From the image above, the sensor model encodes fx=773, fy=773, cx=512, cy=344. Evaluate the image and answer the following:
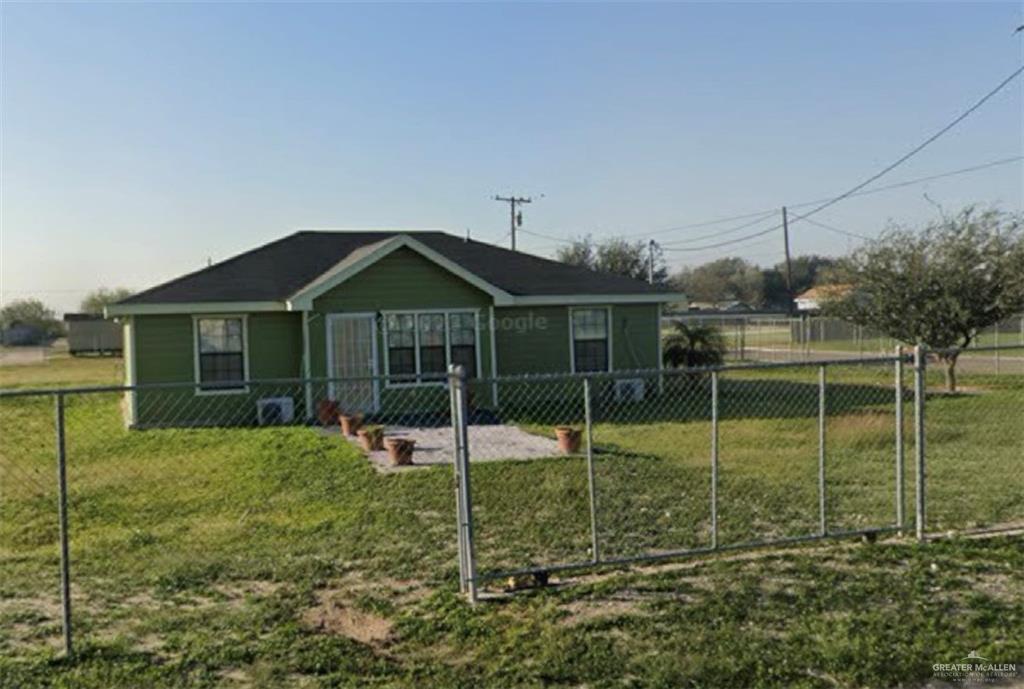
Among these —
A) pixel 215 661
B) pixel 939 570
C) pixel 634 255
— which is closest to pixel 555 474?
pixel 939 570

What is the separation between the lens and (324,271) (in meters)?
18.3

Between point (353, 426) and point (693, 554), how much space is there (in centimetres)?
907

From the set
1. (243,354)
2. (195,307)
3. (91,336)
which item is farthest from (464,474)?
(91,336)

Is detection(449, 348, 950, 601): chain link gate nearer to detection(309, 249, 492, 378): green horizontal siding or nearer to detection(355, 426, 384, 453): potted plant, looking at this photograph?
detection(355, 426, 384, 453): potted plant

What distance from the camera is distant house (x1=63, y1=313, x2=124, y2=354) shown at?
51.4m

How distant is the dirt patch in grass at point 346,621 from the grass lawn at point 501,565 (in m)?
0.02

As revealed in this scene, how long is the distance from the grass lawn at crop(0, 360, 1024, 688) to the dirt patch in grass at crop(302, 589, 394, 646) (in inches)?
0.8

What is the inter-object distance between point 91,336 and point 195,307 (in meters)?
41.9

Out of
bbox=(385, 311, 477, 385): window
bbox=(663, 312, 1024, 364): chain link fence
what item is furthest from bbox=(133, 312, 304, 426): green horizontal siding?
bbox=(663, 312, 1024, 364): chain link fence

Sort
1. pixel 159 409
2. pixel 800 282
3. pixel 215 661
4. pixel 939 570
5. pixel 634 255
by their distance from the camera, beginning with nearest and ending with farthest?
pixel 215 661
pixel 939 570
pixel 159 409
pixel 634 255
pixel 800 282

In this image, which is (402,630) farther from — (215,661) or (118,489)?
(118,489)

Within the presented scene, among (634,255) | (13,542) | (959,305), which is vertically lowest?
(13,542)

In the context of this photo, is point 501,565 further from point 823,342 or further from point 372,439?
point 823,342

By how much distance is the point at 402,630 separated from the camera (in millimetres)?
4762
